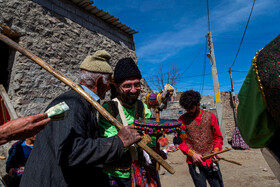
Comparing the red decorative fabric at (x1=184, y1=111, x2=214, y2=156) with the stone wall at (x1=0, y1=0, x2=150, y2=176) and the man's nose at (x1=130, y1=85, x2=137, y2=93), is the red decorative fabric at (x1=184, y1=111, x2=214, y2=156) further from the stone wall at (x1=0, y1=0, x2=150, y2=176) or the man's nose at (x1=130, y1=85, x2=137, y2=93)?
the stone wall at (x1=0, y1=0, x2=150, y2=176)

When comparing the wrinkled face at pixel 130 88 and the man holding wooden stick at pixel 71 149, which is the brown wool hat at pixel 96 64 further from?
the man holding wooden stick at pixel 71 149

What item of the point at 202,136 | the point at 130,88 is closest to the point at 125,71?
the point at 130,88

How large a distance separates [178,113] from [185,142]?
412 inches

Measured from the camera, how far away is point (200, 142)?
2.92m

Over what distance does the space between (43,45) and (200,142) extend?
3975 mm

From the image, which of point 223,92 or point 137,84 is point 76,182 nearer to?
point 137,84

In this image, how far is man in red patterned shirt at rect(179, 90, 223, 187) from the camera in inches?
109

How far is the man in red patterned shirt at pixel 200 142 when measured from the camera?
278 centimetres

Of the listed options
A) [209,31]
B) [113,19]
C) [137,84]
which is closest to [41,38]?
[113,19]

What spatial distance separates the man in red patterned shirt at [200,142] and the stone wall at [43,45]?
120 inches

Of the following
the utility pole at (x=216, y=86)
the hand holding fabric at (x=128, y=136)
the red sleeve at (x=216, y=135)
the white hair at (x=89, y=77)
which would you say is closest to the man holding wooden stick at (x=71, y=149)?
the hand holding fabric at (x=128, y=136)

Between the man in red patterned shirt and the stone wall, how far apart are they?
305 cm

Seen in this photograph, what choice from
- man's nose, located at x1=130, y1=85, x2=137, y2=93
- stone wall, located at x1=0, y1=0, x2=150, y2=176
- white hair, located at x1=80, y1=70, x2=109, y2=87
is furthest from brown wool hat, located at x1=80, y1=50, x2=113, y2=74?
stone wall, located at x1=0, y1=0, x2=150, y2=176

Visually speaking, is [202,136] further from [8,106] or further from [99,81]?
[8,106]
